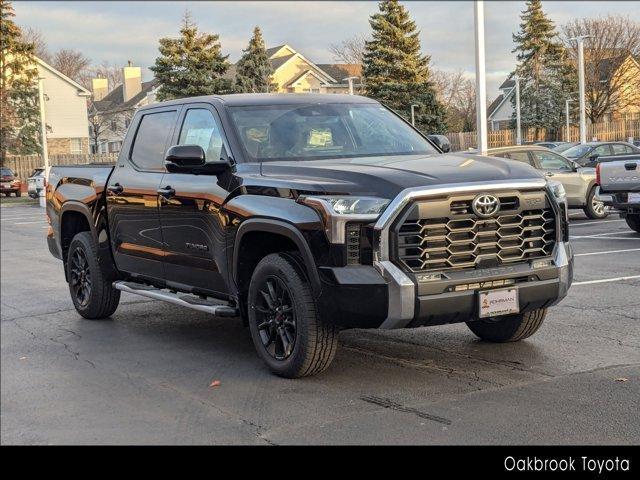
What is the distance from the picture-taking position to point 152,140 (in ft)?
25.2

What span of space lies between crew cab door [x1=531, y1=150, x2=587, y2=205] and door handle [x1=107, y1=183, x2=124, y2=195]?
11.9 m

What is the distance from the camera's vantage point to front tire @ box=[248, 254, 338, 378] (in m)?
5.69

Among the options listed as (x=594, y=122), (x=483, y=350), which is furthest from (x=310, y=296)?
(x=594, y=122)

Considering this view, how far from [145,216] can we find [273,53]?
218 ft

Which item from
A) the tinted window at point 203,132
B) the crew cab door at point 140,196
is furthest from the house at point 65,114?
the tinted window at point 203,132

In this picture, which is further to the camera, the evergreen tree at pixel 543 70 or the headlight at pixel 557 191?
the evergreen tree at pixel 543 70

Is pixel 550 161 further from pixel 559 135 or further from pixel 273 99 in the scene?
pixel 559 135

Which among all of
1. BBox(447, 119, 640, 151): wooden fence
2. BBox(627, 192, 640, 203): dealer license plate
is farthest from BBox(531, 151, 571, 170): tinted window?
BBox(447, 119, 640, 151): wooden fence

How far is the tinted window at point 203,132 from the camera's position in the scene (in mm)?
6767

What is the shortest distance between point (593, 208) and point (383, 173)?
13.9 m

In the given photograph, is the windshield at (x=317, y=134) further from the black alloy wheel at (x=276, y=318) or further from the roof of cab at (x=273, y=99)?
the black alloy wheel at (x=276, y=318)

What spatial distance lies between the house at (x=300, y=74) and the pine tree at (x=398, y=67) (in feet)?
52.5

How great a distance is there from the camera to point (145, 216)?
291 inches
